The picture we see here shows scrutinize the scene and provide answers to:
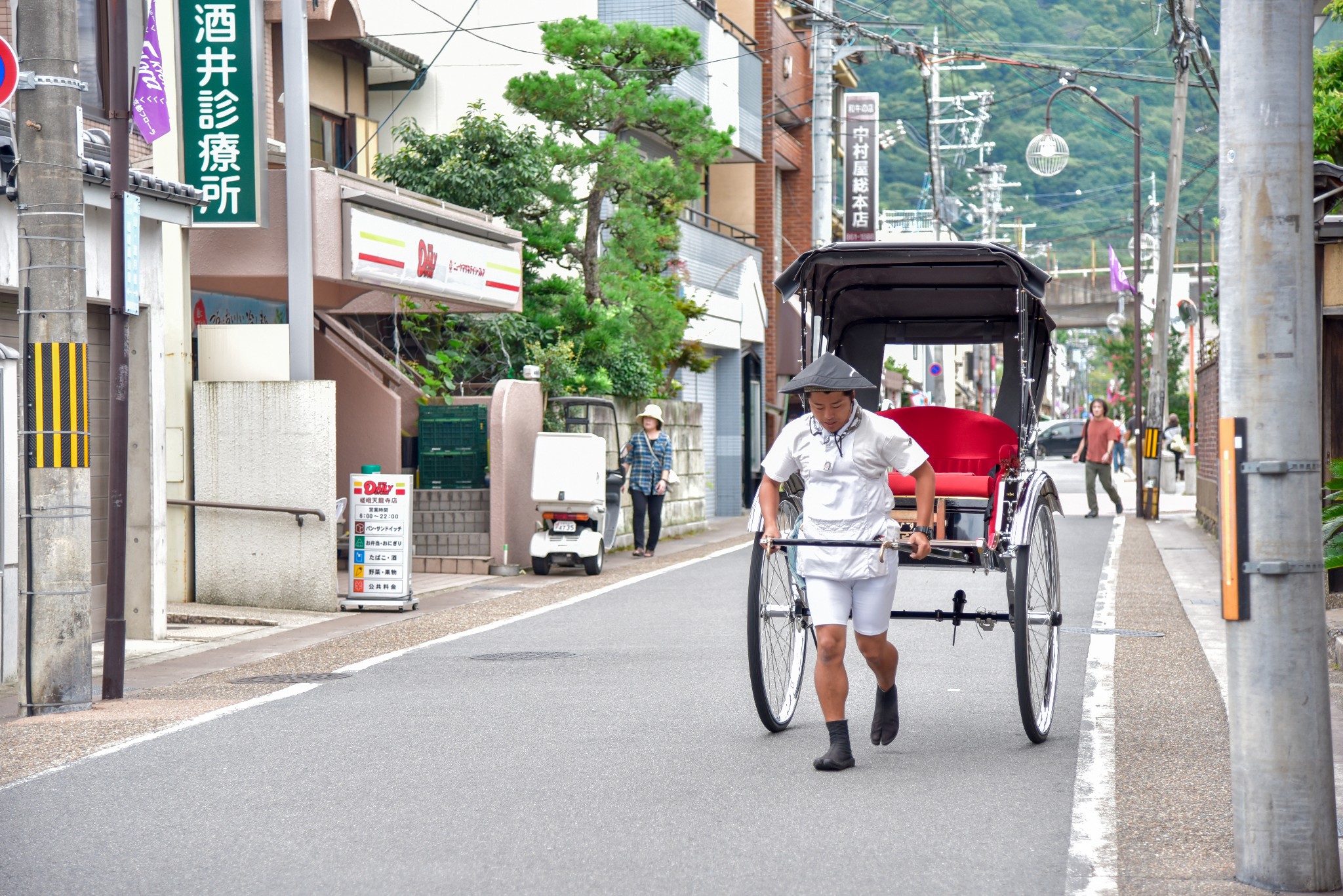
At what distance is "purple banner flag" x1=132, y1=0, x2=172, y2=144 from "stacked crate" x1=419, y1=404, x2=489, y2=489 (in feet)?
20.2

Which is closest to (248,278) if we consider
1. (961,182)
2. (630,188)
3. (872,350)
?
(630,188)

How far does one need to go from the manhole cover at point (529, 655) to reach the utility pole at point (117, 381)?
2426 millimetres

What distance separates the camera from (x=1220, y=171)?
4.96 m

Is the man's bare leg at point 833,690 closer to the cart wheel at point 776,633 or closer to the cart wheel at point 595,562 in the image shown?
the cart wheel at point 776,633

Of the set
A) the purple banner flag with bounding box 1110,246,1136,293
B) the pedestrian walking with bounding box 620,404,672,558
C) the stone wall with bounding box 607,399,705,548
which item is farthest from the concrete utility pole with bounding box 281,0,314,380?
the purple banner flag with bounding box 1110,246,1136,293

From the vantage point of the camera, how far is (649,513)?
19719 mm

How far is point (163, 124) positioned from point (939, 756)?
9243mm

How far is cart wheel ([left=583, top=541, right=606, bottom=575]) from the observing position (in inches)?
690

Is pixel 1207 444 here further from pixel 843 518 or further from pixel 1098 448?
pixel 843 518

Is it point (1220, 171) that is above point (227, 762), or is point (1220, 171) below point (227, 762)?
above

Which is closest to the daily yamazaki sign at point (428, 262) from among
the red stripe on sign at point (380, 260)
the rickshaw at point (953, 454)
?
the red stripe on sign at point (380, 260)

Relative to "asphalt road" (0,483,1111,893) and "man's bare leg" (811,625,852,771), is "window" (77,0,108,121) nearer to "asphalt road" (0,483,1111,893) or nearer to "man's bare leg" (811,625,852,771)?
"asphalt road" (0,483,1111,893)

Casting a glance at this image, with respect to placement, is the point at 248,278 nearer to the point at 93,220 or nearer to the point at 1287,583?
the point at 93,220

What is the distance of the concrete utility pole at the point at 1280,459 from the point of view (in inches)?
191
